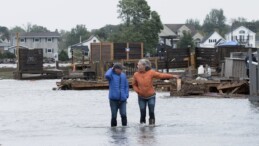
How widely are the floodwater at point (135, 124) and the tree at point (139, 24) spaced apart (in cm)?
6926

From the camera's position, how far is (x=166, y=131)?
16.1 m

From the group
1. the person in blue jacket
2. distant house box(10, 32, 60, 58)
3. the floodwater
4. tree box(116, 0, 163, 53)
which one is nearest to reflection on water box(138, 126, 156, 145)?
the floodwater

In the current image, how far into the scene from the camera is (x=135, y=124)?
18.2 meters

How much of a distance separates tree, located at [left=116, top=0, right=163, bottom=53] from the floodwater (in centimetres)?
6926

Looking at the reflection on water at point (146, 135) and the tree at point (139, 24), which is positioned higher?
the tree at point (139, 24)

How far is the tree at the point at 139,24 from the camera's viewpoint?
323 ft

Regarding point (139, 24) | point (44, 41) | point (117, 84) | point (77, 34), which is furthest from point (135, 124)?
point (77, 34)

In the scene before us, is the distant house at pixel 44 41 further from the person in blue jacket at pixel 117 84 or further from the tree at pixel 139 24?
the person in blue jacket at pixel 117 84

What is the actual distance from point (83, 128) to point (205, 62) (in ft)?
101

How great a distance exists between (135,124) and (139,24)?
84.7m

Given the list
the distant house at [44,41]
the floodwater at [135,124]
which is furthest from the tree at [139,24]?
the floodwater at [135,124]

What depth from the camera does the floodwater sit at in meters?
14.2

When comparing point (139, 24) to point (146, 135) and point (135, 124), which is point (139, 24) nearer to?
point (135, 124)

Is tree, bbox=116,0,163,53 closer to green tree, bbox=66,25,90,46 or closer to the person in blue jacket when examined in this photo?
green tree, bbox=66,25,90,46
